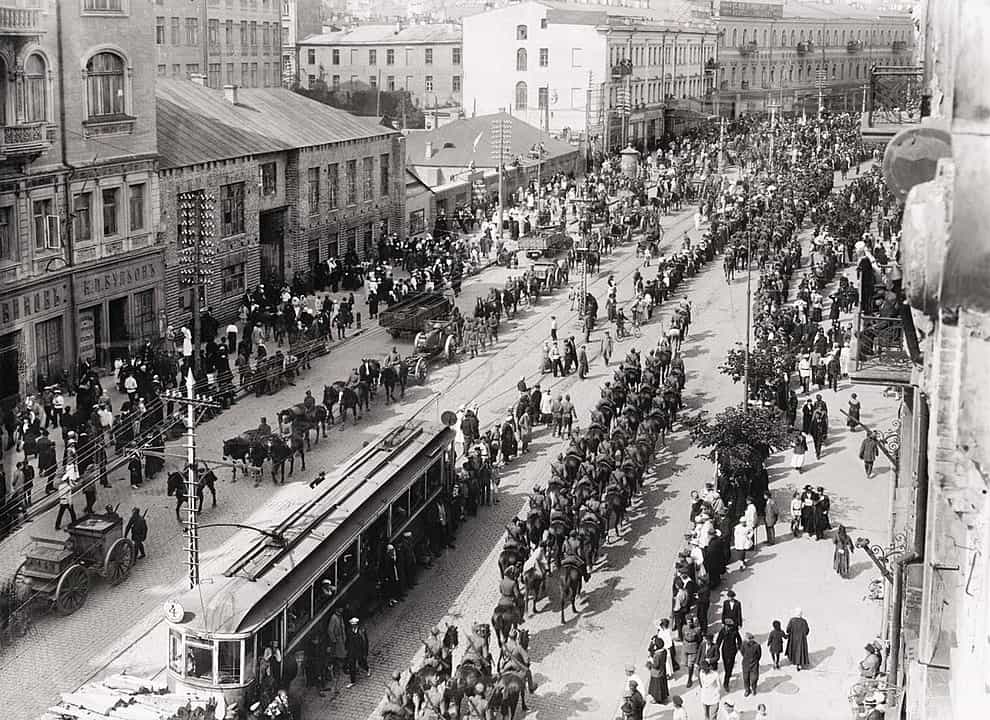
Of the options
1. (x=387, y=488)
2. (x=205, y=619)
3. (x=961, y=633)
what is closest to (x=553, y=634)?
(x=387, y=488)

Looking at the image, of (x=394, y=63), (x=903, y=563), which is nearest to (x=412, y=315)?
(x=903, y=563)

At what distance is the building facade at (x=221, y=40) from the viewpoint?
85500mm

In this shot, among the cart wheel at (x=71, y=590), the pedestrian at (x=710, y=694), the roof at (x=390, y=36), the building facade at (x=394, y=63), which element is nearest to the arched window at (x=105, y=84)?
the cart wheel at (x=71, y=590)

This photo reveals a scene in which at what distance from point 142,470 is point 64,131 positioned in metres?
12.2

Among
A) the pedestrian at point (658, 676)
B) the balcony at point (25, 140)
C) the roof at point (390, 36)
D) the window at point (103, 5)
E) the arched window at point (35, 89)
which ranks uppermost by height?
the roof at point (390, 36)

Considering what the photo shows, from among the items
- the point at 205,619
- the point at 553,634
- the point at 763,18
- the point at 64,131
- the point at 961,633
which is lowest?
the point at 553,634

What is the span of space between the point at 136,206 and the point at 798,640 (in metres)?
26.7

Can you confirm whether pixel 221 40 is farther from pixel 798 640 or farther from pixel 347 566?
pixel 798 640

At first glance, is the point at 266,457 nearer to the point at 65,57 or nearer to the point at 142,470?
the point at 142,470

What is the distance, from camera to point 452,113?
10125cm

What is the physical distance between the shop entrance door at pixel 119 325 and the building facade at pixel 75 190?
0.12ft

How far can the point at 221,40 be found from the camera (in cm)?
9019

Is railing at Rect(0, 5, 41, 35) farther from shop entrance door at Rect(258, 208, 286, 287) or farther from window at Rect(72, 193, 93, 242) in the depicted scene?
shop entrance door at Rect(258, 208, 286, 287)

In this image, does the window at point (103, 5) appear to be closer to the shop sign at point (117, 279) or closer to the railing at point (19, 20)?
the railing at point (19, 20)
